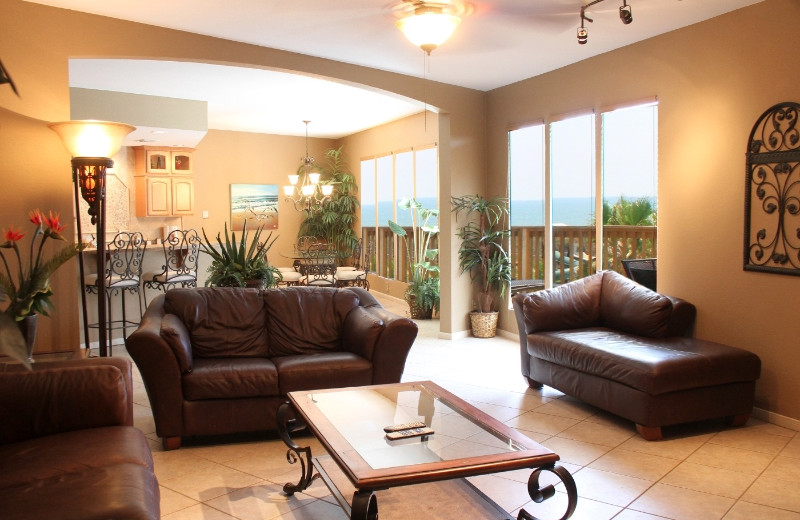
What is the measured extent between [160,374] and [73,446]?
1200 millimetres

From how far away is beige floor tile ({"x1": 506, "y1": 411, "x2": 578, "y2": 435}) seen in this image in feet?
13.3

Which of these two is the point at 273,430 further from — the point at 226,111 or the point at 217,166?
the point at 217,166

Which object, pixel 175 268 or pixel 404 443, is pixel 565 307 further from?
pixel 175 268

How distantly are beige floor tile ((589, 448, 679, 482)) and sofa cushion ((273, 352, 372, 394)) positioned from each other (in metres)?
1.45

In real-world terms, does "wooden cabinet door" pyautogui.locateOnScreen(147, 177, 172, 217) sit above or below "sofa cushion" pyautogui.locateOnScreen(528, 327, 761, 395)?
above

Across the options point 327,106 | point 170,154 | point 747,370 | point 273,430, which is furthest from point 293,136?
point 747,370

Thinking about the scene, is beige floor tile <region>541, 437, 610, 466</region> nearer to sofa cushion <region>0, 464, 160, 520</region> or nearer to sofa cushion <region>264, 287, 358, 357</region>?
sofa cushion <region>264, 287, 358, 357</region>

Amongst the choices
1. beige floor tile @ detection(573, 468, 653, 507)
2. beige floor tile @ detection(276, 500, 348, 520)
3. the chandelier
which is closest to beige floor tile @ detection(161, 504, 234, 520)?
beige floor tile @ detection(276, 500, 348, 520)

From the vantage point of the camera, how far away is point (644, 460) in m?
3.54

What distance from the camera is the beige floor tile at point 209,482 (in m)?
3.15

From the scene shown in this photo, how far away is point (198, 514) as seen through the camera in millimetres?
2916

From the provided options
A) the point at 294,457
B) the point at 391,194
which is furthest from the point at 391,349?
the point at 391,194

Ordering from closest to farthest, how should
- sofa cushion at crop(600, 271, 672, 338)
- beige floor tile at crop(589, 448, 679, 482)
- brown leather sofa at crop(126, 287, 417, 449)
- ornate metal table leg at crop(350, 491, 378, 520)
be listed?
1. ornate metal table leg at crop(350, 491, 378, 520)
2. beige floor tile at crop(589, 448, 679, 482)
3. brown leather sofa at crop(126, 287, 417, 449)
4. sofa cushion at crop(600, 271, 672, 338)

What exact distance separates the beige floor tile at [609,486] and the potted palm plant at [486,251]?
3.60m
